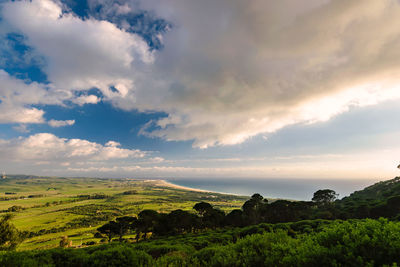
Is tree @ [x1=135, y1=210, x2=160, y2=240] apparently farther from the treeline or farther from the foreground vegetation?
the treeline

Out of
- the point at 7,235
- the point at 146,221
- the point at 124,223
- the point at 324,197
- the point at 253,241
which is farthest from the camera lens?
the point at 324,197

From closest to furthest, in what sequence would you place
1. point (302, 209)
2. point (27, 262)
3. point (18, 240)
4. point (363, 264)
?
point (363, 264), point (27, 262), point (18, 240), point (302, 209)

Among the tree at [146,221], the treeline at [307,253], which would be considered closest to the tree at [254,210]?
the tree at [146,221]

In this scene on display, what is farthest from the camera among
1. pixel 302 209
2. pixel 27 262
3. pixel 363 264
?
pixel 302 209

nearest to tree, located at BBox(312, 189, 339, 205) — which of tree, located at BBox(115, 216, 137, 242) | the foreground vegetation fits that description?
the foreground vegetation

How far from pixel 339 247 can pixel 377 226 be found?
9.71 feet

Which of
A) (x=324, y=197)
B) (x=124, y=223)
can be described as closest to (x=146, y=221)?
(x=124, y=223)

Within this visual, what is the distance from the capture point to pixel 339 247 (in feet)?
25.8

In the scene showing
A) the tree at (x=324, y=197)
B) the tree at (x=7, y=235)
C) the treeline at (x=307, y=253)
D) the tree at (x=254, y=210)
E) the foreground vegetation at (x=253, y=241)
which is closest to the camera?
the treeline at (x=307, y=253)

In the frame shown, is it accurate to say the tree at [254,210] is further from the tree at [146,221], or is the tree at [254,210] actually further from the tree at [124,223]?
the tree at [124,223]

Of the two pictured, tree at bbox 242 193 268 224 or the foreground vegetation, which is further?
tree at bbox 242 193 268 224

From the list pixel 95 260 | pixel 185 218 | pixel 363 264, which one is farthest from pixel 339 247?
pixel 185 218

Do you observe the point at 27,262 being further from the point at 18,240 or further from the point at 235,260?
the point at 18,240

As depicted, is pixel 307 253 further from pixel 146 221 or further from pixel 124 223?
pixel 124 223
